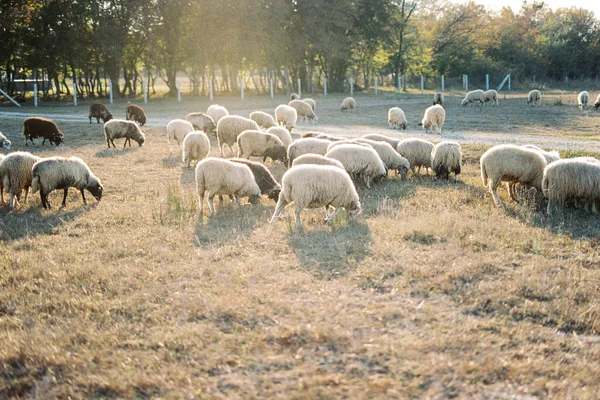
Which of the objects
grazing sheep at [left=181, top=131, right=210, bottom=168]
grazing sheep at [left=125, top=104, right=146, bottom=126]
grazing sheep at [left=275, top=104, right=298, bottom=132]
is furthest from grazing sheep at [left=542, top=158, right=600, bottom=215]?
grazing sheep at [left=125, top=104, right=146, bottom=126]

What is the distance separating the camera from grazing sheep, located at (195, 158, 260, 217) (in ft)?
29.0

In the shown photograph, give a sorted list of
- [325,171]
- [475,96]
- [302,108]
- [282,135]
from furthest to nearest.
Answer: [475,96]
[302,108]
[282,135]
[325,171]

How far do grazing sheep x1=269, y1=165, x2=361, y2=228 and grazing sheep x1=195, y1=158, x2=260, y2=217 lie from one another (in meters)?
1.26

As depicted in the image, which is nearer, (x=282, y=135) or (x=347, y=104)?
(x=282, y=135)

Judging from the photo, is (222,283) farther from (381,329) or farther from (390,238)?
(390,238)

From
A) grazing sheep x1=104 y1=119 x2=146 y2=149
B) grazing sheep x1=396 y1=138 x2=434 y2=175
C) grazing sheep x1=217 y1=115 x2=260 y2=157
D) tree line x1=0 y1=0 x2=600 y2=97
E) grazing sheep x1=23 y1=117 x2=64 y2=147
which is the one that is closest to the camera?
grazing sheep x1=396 y1=138 x2=434 y2=175

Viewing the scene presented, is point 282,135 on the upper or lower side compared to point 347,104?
lower

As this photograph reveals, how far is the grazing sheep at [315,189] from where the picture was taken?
7.79 metres

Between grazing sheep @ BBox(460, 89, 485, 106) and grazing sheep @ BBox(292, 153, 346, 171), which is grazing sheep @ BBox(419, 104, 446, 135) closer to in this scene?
grazing sheep @ BBox(292, 153, 346, 171)

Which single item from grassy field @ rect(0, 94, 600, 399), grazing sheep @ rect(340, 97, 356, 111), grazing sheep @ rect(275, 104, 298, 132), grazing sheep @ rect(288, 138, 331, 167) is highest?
grazing sheep @ rect(340, 97, 356, 111)

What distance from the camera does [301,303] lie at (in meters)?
5.20

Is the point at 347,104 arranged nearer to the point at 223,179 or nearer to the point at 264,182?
the point at 264,182

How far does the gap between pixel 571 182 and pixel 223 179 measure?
548cm

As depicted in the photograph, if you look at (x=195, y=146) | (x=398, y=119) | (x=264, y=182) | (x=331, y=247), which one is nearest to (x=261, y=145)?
(x=195, y=146)
